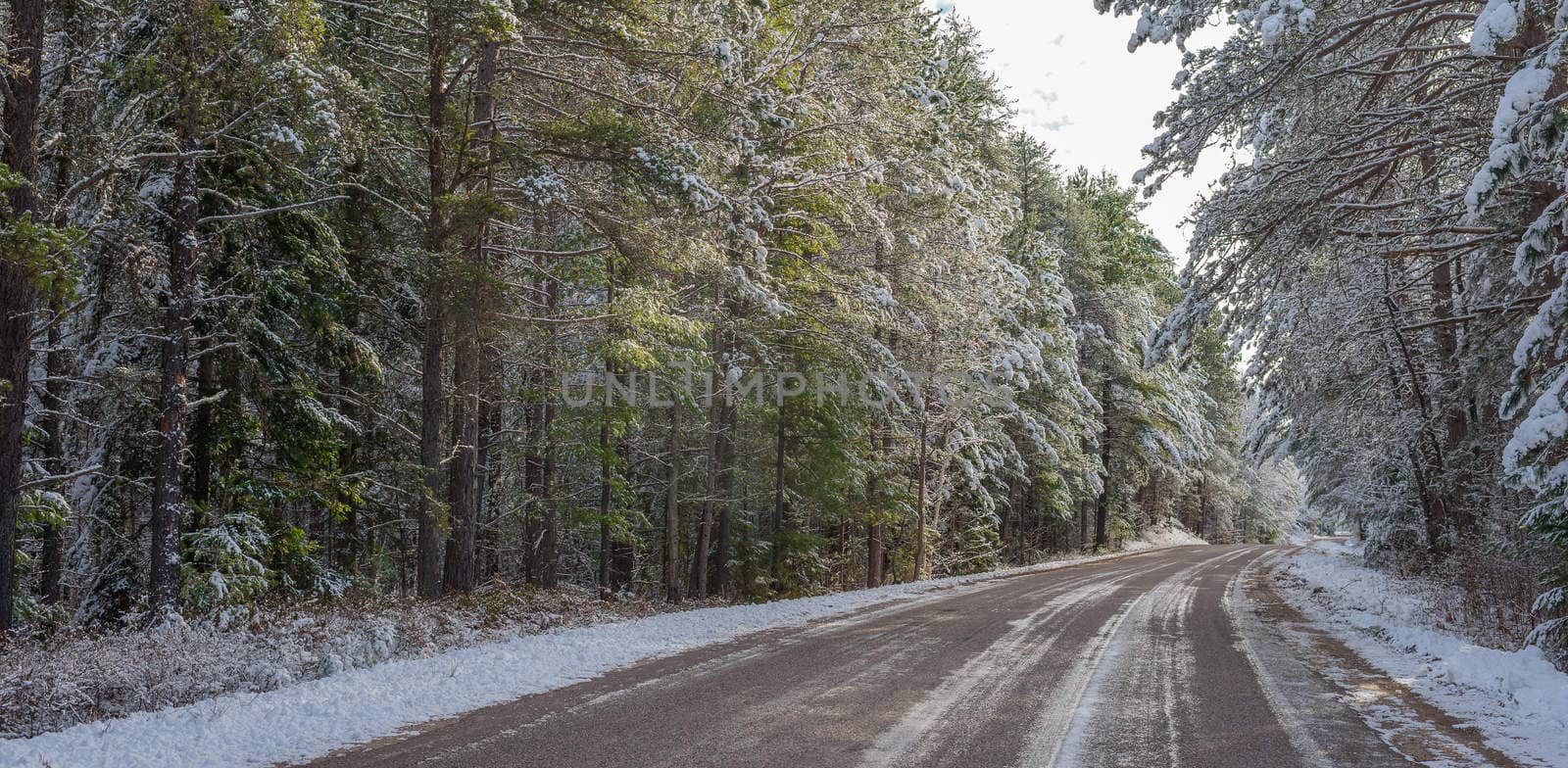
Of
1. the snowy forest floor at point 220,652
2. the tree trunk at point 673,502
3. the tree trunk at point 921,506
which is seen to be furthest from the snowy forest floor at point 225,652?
the tree trunk at point 921,506

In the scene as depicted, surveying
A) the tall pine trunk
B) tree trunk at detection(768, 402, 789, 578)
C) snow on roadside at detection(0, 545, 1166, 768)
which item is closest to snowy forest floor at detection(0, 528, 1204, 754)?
snow on roadside at detection(0, 545, 1166, 768)

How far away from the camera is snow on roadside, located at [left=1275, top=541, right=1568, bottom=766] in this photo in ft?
20.0

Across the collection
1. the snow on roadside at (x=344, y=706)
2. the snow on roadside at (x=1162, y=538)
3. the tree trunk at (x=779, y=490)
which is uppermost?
the tree trunk at (x=779, y=490)

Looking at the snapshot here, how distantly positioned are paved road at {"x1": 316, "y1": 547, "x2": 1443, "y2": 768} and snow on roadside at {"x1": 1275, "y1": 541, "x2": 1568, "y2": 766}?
864 mm

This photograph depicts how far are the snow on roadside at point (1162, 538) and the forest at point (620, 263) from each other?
770 inches

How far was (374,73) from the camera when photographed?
11.9 metres

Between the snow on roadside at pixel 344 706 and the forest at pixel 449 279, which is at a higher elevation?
the forest at pixel 449 279

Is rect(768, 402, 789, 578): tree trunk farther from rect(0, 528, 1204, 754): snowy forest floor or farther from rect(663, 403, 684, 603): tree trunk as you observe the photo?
rect(0, 528, 1204, 754): snowy forest floor

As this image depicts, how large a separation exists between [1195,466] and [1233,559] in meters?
18.7

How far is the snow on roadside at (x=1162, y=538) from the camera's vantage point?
40397 millimetres

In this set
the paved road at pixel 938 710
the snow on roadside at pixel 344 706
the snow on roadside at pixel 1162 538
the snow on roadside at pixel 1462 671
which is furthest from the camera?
the snow on roadside at pixel 1162 538

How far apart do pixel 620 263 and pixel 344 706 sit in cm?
787

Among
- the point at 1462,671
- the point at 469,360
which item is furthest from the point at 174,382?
the point at 1462,671

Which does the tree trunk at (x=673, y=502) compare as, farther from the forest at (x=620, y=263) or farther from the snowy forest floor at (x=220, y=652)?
the snowy forest floor at (x=220, y=652)
